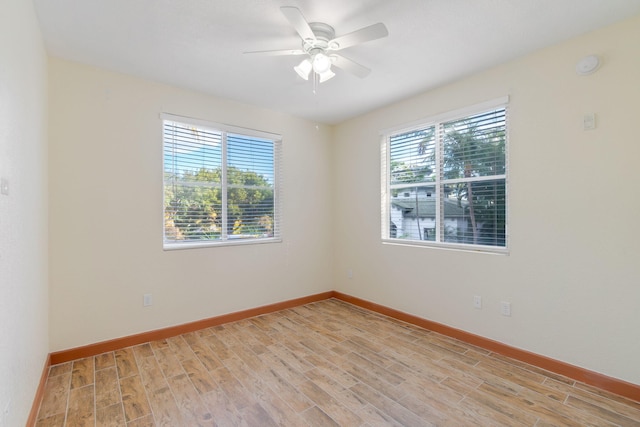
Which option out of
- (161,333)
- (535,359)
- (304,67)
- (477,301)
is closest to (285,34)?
(304,67)

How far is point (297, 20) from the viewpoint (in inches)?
68.2

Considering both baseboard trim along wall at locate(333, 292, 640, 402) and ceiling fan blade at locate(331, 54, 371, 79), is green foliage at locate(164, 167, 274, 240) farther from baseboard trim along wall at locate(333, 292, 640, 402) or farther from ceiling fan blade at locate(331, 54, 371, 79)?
baseboard trim along wall at locate(333, 292, 640, 402)

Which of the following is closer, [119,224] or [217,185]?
[119,224]

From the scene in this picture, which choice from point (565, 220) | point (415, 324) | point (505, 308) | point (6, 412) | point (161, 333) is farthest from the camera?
point (415, 324)

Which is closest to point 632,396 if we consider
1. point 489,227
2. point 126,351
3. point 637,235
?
point 637,235

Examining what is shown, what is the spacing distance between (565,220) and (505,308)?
35.7 inches

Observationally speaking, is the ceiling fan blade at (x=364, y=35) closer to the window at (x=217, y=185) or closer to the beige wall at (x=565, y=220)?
the beige wall at (x=565, y=220)

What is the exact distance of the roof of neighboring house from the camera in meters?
3.12

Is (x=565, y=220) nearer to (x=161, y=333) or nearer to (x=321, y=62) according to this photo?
(x=321, y=62)

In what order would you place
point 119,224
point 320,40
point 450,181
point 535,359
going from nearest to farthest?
point 320,40 < point 535,359 < point 119,224 < point 450,181

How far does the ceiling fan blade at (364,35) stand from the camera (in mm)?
1788

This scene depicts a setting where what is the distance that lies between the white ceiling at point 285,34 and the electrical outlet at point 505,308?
2.16m

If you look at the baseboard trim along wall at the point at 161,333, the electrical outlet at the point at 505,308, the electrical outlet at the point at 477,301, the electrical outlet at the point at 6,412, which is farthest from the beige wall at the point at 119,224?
the electrical outlet at the point at 505,308

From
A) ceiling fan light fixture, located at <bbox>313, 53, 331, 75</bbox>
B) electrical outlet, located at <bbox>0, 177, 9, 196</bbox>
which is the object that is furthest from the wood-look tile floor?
ceiling fan light fixture, located at <bbox>313, 53, 331, 75</bbox>
